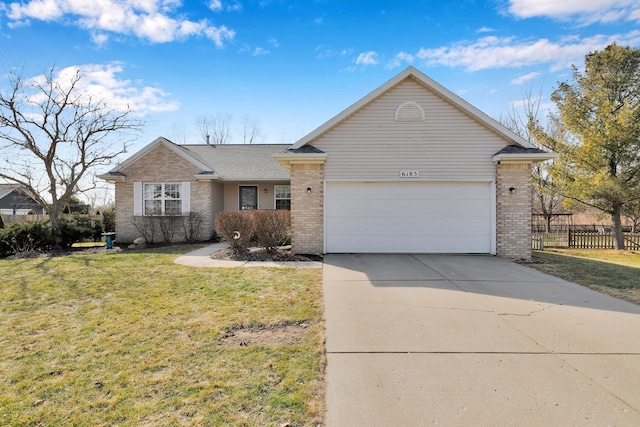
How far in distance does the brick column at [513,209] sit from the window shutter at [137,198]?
47.6 ft

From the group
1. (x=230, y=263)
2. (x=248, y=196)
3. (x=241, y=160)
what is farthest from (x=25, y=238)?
(x=241, y=160)

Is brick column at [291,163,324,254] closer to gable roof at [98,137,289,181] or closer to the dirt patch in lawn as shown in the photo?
gable roof at [98,137,289,181]

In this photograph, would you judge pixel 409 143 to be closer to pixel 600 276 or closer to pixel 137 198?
pixel 600 276

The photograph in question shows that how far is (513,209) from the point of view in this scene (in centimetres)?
950

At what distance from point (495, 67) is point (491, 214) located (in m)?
7.77

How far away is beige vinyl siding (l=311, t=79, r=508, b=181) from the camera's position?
961cm

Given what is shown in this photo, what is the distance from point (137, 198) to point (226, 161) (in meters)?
4.74

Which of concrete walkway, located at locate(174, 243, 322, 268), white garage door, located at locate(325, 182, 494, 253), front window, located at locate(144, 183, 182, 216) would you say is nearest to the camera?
concrete walkway, located at locate(174, 243, 322, 268)

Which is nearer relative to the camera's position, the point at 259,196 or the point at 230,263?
the point at 230,263

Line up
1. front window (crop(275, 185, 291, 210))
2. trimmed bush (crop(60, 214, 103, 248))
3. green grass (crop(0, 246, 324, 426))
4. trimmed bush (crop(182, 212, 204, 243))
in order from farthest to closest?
1. front window (crop(275, 185, 291, 210))
2. trimmed bush (crop(182, 212, 204, 243))
3. trimmed bush (crop(60, 214, 103, 248))
4. green grass (crop(0, 246, 324, 426))

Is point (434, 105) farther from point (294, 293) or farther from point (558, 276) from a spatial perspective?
point (294, 293)

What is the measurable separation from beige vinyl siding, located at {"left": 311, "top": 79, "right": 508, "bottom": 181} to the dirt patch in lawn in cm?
617

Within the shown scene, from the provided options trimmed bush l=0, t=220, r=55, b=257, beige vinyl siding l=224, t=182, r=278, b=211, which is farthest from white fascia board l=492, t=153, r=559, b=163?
trimmed bush l=0, t=220, r=55, b=257

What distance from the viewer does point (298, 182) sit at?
32.0ft
